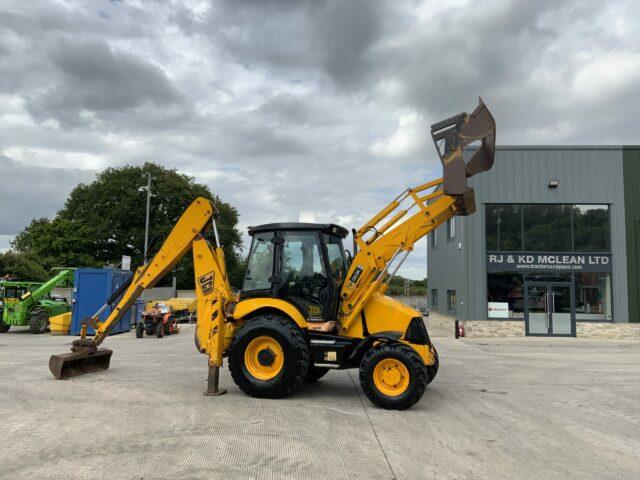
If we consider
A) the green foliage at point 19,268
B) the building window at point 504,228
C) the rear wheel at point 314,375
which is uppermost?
the building window at point 504,228

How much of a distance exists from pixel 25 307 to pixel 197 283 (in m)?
14.5

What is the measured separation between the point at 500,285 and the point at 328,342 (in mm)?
13630

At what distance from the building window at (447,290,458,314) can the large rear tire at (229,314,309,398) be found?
15.1m

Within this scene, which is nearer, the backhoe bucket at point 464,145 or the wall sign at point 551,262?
the backhoe bucket at point 464,145

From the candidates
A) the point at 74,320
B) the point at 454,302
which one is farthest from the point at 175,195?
the point at 454,302

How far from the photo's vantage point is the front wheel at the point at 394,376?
263 inches

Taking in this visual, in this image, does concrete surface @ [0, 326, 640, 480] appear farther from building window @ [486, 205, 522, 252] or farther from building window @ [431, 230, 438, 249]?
building window @ [431, 230, 438, 249]

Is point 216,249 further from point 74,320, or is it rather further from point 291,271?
point 74,320

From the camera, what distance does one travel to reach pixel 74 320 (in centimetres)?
1827

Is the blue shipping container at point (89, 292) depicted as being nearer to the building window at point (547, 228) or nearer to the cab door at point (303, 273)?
the cab door at point (303, 273)

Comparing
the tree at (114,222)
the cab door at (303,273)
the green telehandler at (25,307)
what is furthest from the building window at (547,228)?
the tree at (114,222)

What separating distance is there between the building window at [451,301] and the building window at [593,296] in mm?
4691

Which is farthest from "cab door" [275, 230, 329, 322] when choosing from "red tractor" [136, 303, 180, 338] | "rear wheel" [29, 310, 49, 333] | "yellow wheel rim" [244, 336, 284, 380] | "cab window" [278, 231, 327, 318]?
"rear wheel" [29, 310, 49, 333]

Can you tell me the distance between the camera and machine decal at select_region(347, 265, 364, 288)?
7512 mm
